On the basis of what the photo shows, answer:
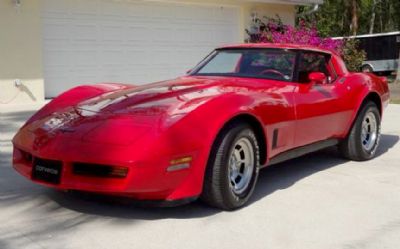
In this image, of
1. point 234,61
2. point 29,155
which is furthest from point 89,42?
point 29,155

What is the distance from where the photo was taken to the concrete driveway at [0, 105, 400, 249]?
4172 millimetres

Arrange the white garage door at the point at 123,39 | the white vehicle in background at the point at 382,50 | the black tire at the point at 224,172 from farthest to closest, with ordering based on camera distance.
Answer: the white vehicle in background at the point at 382,50 → the white garage door at the point at 123,39 → the black tire at the point at 224,172

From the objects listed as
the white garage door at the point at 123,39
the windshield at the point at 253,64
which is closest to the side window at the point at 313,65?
the windshield at the point at 253,64

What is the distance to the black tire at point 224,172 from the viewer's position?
459cm

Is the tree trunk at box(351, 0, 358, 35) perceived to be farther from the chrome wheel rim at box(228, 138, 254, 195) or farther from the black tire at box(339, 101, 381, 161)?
the chrome wheel rim at box(228, 138, 254, 195)

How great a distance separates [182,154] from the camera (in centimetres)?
434

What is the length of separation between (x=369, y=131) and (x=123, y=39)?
26.8 feet

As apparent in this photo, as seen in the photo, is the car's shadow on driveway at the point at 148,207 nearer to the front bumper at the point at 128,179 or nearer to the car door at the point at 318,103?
the front bumper at the point at 128,179

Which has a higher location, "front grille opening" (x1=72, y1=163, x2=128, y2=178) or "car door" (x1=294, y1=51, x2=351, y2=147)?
"car door" (x1=294, y1=51, x2=351, y2=147)

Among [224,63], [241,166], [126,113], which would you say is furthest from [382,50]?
[126,113]

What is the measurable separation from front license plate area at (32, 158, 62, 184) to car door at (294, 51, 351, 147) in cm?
232

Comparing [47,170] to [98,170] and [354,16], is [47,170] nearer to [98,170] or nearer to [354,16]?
[98,170]

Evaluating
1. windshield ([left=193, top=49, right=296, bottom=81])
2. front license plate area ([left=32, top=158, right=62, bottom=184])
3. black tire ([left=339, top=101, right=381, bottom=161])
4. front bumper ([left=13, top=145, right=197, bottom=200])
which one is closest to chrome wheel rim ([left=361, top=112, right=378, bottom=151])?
black tire ([left=339, top=101, right=381, bottom=161])

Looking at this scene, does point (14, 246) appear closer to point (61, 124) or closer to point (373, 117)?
point (61, 124)
